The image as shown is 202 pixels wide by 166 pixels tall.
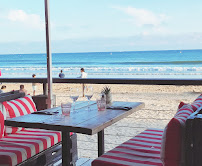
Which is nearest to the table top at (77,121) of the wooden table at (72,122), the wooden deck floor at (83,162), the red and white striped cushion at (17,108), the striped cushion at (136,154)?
the wooden table at (72,122)

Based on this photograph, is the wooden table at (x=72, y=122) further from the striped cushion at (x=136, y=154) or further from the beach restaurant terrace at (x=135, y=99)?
the beach restaurant terrace at (x=135, y=99)

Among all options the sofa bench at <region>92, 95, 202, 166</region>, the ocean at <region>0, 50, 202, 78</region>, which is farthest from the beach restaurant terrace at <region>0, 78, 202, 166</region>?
the ocean at <region>0, 50, 202, 78</region>

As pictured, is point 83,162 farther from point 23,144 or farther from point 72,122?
point 72,122

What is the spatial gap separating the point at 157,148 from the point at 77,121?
0.71 metres

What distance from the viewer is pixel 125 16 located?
3200 cm

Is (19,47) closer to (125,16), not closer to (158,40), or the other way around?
(125,16)

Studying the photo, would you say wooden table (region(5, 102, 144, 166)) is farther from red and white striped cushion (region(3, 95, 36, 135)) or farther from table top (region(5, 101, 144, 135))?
red and white striped cushion (region(3, 95, 36, 135))

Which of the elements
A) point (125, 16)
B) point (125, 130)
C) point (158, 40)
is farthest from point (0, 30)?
point (125, 130)

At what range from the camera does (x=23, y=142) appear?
116 inches

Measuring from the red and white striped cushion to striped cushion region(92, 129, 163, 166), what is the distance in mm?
1240

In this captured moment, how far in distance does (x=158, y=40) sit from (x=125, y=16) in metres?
3.91

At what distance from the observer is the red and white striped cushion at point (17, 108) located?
3.34m

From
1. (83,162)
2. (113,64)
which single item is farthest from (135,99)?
(113,64)

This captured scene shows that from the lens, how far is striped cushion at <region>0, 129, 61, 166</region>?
2.61 metres
